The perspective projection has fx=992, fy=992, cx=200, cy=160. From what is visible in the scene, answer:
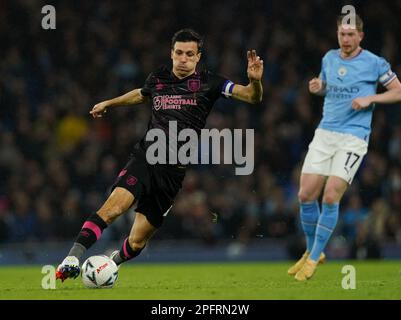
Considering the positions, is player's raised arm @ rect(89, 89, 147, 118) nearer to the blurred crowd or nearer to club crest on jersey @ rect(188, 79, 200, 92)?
club crest on jersey @ rect(188, 79, 200, 92)

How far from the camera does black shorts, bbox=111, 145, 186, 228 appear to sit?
8.10 metres

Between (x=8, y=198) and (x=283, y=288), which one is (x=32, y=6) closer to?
(x=8, y=198)

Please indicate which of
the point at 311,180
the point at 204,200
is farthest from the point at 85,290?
the point at 204,200

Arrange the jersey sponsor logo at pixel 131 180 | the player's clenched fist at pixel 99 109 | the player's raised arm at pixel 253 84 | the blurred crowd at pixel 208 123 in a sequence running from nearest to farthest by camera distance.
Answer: the player's raised arm at pixel 253 84
the jersey sponsor logo at pixel 131 180
the player's clenched fist at pixel 99 109
the blurred crowd at pixel 208 123

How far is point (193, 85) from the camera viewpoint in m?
8.38

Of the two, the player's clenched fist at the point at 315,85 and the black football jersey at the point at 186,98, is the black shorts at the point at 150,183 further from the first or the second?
the player's clenched fist at the point at 315,85

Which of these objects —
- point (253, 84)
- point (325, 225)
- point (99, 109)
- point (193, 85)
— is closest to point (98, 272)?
point (99, 109)

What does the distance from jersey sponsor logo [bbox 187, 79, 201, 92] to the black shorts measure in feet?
2.18

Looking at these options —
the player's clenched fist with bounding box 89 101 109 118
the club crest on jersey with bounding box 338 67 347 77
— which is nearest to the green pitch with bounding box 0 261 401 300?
the player's clenched fist with bounding box 89 101 109 118

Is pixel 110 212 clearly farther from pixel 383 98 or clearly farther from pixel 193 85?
pixel 383 98

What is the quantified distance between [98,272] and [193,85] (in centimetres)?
177

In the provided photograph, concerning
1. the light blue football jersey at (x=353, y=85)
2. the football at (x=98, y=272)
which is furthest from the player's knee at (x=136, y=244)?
the light blue football jersey at (x=353, y=85)

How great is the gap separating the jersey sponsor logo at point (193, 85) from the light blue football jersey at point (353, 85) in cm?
147

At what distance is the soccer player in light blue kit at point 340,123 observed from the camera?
8930 mm
